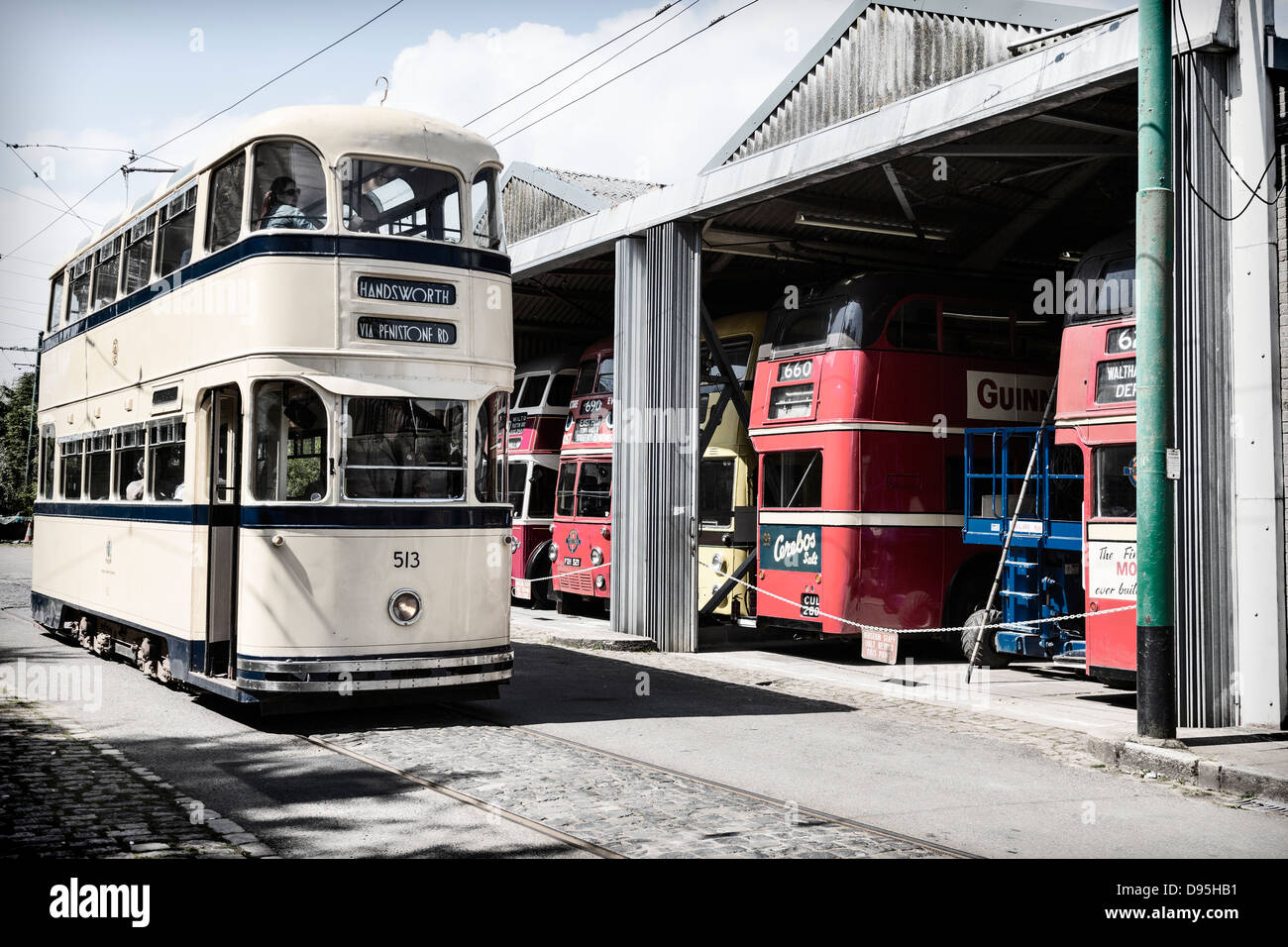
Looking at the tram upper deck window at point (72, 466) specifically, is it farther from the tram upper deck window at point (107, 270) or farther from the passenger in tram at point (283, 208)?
Answer: the passenger in tram at point (283, 208)

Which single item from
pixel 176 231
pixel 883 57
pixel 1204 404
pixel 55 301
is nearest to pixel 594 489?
pixel 55 301

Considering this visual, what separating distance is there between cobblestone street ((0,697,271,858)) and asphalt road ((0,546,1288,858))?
9.1 inches

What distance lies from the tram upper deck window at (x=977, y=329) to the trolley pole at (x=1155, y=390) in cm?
660

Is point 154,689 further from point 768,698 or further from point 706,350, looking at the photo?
point 706,350

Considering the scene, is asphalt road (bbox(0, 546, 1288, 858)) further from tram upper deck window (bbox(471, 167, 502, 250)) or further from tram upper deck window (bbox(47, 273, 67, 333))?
tram upper deck window (bbox(47, 273, 67, 333))

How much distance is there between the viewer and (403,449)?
10.6 metres

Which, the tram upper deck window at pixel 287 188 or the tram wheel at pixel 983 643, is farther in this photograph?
the tram wheel at pixel 983 643

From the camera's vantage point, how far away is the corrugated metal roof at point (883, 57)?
1266 centimetres

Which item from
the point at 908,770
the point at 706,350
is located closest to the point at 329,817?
the point at 908,770

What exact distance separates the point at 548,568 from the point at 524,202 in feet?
22.7

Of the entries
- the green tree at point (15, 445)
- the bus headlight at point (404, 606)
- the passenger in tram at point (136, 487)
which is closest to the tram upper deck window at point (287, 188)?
the bus headlight at point (404, 606)

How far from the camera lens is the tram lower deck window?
53.8ft

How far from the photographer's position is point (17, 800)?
7.73 meters
